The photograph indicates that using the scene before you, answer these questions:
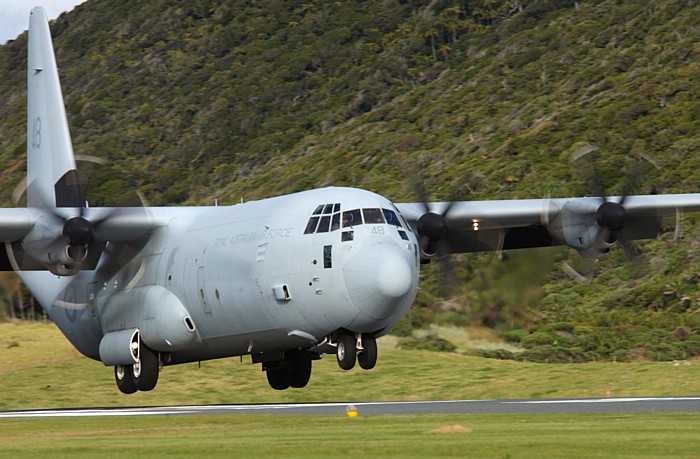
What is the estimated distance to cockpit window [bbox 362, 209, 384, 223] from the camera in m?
22.0

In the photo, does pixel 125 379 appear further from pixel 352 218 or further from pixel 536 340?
pixel 536 340

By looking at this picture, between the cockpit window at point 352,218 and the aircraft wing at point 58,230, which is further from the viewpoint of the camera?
the aircraft wing at point 58,230

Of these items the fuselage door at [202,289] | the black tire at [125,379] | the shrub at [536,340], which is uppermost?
the fuselage door at [202,289]

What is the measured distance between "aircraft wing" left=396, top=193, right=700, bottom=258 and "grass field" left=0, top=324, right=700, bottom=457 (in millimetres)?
3568

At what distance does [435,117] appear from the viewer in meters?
67.2

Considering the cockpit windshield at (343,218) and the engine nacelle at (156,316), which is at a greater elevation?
the cockpit windshield at (343,218)

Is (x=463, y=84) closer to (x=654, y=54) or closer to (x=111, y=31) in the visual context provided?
(x=654, y=54)

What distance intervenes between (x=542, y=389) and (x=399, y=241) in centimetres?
884

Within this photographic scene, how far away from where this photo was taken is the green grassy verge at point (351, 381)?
1144 inches

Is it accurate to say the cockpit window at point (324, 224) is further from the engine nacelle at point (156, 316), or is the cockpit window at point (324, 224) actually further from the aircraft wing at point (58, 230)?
the aircraft wing at point (58, 230)

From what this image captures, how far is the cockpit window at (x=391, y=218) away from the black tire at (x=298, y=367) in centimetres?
566

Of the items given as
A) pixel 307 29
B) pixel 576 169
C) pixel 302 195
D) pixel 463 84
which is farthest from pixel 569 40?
pixel 302 195

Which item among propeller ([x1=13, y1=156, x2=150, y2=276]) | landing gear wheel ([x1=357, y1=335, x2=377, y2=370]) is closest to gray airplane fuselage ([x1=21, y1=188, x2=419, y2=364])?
landing gear wheel ([x1=357, y1=335, x2=377, y2=370])

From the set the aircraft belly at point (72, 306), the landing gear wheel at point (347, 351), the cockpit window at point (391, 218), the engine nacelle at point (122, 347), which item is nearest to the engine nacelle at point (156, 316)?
the engine nacelle at point (122, 347)
